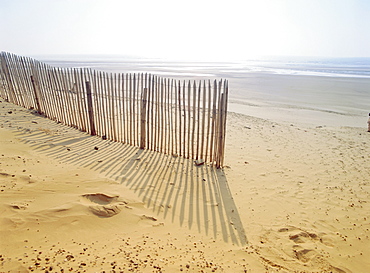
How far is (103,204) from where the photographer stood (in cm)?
338

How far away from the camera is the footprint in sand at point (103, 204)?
318 cm

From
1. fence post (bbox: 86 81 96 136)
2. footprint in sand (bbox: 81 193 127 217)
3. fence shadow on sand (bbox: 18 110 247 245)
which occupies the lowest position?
fence shadow on sand (bbox: 18 110 247 245)

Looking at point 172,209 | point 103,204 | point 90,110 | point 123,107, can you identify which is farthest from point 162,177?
point 90,110

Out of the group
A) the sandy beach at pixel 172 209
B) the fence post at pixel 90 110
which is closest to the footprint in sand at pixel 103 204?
the sandy beach at pixel 172 209

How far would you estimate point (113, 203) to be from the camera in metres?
3.42

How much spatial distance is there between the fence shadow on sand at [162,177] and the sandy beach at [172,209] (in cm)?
2

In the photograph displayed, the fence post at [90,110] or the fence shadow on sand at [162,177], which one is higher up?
the fence post at [90,110]

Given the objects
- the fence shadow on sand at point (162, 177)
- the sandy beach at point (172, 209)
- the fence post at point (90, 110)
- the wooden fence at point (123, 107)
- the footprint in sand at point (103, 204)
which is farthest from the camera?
the fence post at point (90, 110)

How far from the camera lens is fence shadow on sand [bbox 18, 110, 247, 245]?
3367 mm

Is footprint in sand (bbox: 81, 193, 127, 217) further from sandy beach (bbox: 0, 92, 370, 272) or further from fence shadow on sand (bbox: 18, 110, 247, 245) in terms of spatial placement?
fence shadow on sand (bbox: 18, 110, 247, 245)

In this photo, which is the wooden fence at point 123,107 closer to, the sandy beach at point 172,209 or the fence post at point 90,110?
the fence post at point 90,110

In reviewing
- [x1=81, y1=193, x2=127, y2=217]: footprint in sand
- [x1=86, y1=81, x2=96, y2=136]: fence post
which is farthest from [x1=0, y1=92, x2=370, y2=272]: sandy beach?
[x1=86, y1=81, x2=96, y2=136]: fence post

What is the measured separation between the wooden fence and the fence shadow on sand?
1.18 ft

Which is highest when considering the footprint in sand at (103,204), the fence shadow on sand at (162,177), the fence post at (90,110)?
the fence post at (90,110)
